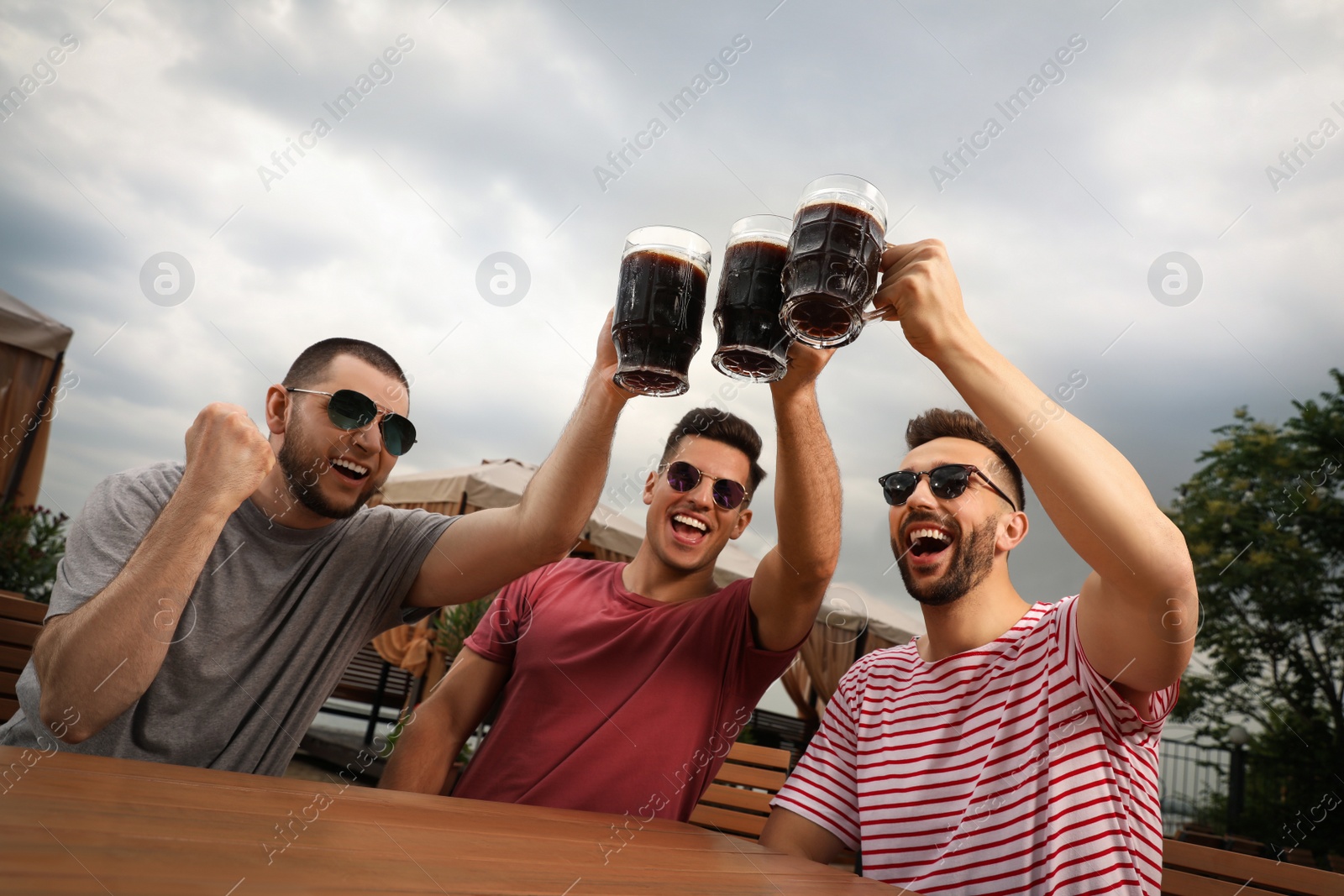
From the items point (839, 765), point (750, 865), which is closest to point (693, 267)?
point (750, 865)

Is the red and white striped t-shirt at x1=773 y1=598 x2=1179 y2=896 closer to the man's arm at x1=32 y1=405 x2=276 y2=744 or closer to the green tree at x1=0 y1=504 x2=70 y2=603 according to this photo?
the man's arm at x1=32 y1=405 x2=276 y2=744

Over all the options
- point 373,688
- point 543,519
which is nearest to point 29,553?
point 373,688

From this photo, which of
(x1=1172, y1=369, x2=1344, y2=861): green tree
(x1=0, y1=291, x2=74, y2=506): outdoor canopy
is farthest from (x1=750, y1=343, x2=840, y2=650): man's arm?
(x1=1172, y1=369, x2=1344, y2=861): green tree

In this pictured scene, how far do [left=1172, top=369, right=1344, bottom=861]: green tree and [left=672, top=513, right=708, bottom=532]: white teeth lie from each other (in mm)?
12021

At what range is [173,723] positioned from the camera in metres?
1.98

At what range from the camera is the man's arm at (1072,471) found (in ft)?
4.66

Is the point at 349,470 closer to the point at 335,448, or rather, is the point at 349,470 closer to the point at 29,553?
the point at 335,448

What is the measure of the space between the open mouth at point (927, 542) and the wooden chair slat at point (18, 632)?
2.66 m

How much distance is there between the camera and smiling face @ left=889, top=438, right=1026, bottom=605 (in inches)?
91.5

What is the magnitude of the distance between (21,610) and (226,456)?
1.13 metres

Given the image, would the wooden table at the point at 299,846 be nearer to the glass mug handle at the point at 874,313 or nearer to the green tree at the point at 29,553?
the glass mug handle at the point at 874,313

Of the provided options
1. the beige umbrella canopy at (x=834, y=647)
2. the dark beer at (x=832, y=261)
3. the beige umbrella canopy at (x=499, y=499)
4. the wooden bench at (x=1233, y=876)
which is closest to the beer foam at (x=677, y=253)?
the dark beer at (x=832, y=261)

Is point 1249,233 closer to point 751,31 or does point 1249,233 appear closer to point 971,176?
point 971,176

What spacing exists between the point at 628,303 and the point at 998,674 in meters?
1.41
